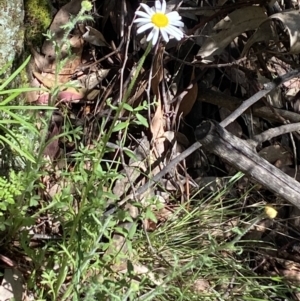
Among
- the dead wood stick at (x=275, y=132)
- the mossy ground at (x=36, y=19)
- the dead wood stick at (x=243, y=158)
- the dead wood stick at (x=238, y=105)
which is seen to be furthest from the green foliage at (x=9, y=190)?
the dead wood stick at (x=238, y=105)

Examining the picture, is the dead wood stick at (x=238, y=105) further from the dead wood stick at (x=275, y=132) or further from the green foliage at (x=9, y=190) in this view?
the green foliage at (x=9, y=190)

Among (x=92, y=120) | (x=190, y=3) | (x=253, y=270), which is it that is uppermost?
(x=190, y=3)

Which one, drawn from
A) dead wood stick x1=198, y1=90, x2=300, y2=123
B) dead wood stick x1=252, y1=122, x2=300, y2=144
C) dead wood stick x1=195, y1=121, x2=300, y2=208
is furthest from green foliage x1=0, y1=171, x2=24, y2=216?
dead wood stick x1=198, y1=90, x2=300, y2=123

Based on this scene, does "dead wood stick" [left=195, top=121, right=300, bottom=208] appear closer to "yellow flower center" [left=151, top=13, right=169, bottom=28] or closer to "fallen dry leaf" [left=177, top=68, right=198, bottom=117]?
"yellow flower center" [left=151, top=13, right=169, bottom=28]

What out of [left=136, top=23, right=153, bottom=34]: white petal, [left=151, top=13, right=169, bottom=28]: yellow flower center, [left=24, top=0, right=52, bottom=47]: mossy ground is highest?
[left=151, top=13, right=169, bottom=28]: yellow flower center

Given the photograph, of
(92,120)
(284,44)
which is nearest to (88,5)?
(92,120)

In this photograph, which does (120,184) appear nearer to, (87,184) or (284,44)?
(87,184)
